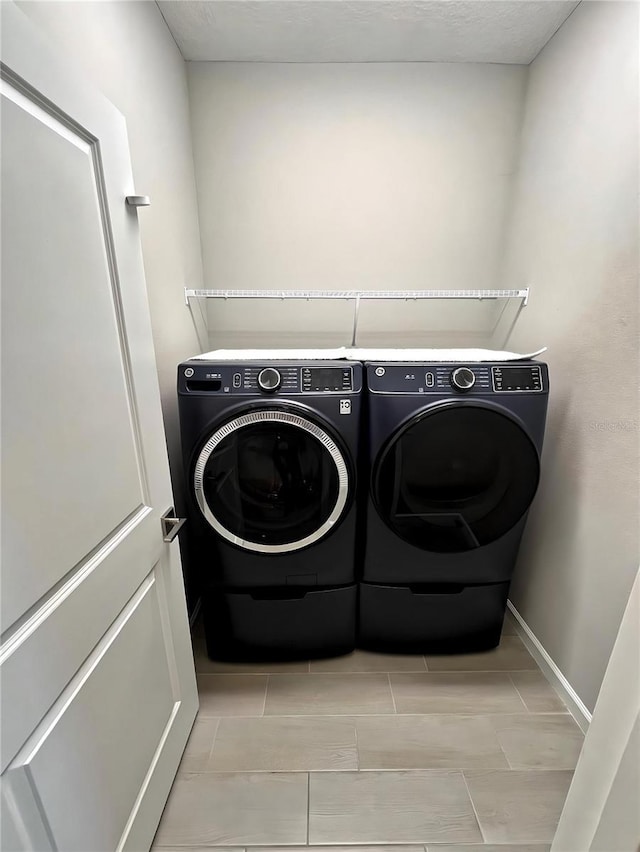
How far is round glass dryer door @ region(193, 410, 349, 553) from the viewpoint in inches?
49.8

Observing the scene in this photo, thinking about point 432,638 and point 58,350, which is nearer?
point 58,350

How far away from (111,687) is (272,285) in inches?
65.5

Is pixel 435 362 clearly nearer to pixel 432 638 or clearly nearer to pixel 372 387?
pixel 372 387

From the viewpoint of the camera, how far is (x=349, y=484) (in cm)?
131

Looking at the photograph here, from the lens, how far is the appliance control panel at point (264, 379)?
1.26 meters

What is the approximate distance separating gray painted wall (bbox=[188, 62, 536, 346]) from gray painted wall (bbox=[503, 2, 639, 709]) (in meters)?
0.23

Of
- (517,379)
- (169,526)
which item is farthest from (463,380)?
(169,526)

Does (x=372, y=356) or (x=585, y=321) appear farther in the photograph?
(x=372, y=356)

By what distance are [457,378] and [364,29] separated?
1.39 m

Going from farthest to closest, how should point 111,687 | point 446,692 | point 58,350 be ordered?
point 446,692
point 111,687
point 58,350

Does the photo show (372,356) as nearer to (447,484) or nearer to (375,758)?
(447,484)

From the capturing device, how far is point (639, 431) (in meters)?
1.10

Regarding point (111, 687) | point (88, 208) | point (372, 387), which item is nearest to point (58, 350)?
point (88, 208)

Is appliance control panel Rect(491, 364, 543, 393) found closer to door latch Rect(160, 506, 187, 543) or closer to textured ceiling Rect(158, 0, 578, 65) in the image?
door latch Rect(160, 506, 187, 543)
